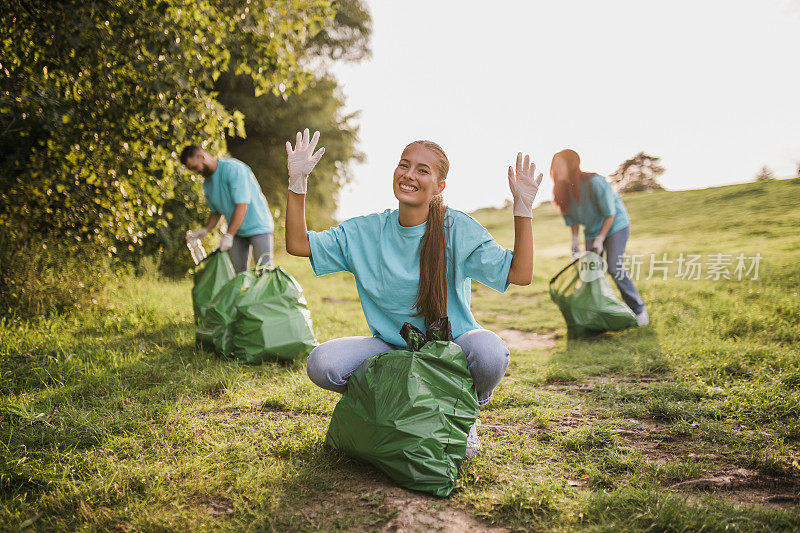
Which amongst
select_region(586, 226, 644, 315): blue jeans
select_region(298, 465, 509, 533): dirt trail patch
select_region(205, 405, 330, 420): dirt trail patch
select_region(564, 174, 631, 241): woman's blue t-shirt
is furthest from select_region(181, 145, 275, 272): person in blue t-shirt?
select_region(586, 226, 644, 315): blue jeans

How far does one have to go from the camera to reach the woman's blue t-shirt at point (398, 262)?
2039 millimetres

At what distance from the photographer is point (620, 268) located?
472cm

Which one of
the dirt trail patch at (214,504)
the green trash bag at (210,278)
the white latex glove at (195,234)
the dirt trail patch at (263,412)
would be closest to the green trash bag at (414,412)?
the dirt trail patch at (214,504)

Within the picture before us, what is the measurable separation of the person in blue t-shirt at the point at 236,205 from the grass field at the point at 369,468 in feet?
2.55

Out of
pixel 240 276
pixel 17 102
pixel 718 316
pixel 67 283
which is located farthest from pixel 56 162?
pixel 718 316

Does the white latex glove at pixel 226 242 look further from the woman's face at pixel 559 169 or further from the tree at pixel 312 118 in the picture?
the tree at pixel 312 118

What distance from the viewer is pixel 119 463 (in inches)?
75.2

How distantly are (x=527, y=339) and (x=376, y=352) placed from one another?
9.43ft

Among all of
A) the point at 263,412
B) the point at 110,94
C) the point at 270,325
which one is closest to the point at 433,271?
the point at 263,412

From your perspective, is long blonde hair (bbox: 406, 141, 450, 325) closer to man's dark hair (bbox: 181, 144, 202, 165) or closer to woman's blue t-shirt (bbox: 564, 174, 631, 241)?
man's dark hair (bbox: 181, 144, 202, 165)

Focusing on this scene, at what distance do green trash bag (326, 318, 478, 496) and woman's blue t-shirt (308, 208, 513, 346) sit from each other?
20 centimetres

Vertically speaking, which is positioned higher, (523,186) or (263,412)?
(523,186)

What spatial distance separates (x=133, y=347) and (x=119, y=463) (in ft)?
5.73

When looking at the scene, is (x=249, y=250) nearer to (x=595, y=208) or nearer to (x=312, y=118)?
(x=595, y=208)
